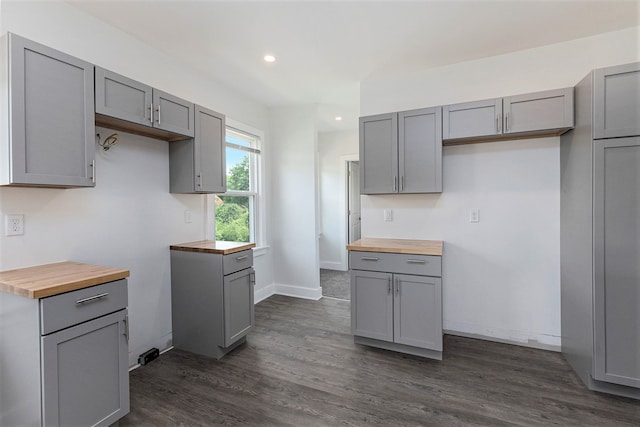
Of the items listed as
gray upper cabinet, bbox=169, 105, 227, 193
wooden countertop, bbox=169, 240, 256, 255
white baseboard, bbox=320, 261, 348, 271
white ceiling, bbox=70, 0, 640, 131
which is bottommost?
white baseboard, bbox=320, 261, 348, 271

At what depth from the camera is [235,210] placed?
3.73 metres

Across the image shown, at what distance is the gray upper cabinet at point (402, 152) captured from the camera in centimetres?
273

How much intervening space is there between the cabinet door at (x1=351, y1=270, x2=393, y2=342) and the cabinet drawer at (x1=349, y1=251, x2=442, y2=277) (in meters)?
0.06

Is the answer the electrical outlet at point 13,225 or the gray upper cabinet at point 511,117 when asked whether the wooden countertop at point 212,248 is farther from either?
the gray upper cabinet at point 511,117

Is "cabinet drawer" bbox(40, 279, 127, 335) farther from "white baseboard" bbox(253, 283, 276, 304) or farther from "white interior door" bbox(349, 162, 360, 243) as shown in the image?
"white interior door" bbox(349, 162, 360, 243)

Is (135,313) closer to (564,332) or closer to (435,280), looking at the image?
(435,280)

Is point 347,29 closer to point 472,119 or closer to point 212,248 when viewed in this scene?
point 472,119

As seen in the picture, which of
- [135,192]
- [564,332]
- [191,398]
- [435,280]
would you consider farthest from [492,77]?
[191,398]

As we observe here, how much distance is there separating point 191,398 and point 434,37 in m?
3.34

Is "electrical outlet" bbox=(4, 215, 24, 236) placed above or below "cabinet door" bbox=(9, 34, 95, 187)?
below

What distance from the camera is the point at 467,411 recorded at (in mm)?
1849

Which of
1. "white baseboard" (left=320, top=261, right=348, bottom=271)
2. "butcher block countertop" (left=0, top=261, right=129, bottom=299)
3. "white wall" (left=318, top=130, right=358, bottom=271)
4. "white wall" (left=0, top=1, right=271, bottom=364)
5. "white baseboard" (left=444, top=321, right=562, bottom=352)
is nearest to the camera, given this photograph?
"butcher block countertop" (left=0, top=261, right=129, bottom=299)

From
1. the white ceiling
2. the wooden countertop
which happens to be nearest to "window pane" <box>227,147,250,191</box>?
the white ceiling

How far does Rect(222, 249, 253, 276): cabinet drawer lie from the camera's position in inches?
97.0
